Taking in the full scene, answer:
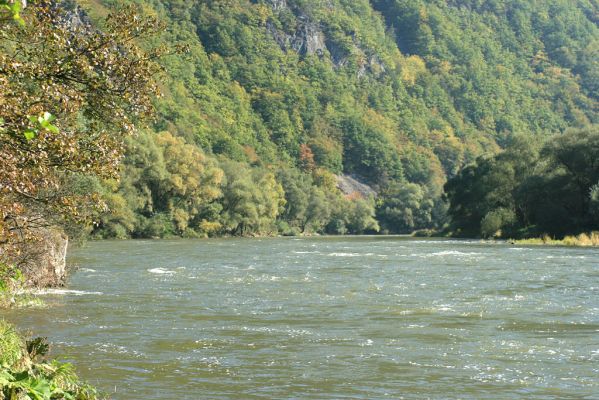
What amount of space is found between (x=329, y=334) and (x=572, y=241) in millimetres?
56587

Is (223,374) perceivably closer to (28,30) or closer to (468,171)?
(28,30)

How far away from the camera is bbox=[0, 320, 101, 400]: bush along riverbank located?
25.5 ft

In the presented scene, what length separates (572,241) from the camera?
7131 centimetres

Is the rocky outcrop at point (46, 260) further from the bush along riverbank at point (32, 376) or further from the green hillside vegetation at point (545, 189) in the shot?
the green hillside vegetation at point (545, 189)

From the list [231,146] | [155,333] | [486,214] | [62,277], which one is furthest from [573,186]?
[231,146]

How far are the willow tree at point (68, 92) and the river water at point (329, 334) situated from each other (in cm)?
367

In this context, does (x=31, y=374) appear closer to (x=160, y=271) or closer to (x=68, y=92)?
(x=68, y=92)

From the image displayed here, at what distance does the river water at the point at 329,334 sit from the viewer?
46.3 feet

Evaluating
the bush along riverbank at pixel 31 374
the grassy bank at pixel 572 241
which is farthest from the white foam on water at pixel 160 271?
the grassy bank at pixel 572 241

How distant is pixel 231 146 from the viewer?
565 feet

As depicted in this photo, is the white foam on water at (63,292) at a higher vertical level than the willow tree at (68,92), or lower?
lower

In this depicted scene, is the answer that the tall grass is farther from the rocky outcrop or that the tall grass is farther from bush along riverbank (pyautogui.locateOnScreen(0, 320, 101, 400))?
the rocky outcrop

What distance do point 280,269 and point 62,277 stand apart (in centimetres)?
1433

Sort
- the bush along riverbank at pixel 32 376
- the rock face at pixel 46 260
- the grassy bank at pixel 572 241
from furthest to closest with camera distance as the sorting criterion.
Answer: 1. the grassy bank at pixel 572 241
2. the rock face at pixel 46 260
3. the bush along riverbank at pixel 32 376
